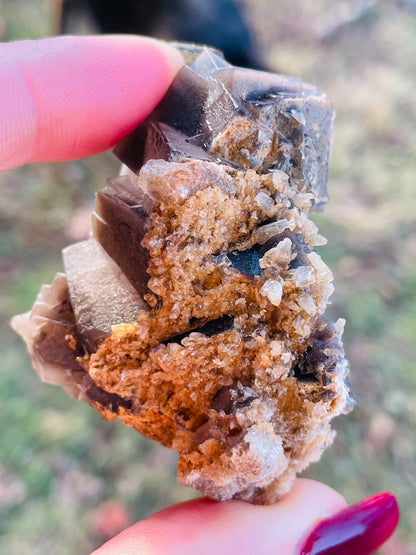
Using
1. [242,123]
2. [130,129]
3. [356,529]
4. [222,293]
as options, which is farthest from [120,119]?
[356,529]

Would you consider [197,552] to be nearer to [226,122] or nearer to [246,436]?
[246,436]

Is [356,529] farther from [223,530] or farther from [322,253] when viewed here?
[322,253]

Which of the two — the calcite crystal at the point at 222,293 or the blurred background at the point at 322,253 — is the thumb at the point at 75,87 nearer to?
the calcite crystal at the point at 222,293

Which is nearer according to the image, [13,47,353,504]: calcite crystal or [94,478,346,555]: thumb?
[13,47,353,504]: calcite crystal

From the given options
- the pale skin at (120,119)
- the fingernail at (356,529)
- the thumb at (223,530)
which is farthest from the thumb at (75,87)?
the fingernail at (356,529)

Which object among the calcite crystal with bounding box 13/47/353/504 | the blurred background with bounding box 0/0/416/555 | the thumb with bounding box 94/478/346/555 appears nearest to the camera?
the calcite crystal with bounding box 13/47/353/504

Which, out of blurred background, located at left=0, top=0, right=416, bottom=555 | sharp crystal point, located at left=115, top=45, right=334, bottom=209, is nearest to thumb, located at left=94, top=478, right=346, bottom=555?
blurred background, located at left=0, top=0, right=416, bottom=555

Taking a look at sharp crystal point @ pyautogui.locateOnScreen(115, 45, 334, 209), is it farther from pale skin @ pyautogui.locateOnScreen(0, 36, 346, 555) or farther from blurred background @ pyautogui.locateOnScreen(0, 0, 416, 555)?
blurred background @ pyautogui.locateOnScreen(0, 0, 416, 555)

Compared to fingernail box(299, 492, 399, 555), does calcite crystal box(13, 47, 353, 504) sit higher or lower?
higher
